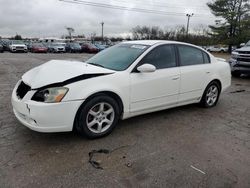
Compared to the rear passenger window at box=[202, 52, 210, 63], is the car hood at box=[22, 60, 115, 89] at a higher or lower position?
lower

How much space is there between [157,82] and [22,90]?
7.32 feet

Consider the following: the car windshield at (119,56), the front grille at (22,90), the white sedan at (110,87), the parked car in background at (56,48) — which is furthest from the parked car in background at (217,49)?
the front grille at (22,90)

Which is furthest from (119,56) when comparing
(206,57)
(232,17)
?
(232,17)

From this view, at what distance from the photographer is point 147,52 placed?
430 centimetres

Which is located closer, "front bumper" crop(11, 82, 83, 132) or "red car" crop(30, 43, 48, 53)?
"front bumper" crop(11, 82, 83, 132)

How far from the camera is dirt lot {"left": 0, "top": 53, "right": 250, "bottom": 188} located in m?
2.77

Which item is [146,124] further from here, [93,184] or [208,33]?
[208,33]

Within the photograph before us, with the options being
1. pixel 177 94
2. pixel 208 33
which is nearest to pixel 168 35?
pixel 208 33

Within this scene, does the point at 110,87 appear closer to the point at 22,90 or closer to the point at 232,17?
the point at 22,90

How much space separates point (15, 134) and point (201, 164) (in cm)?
283

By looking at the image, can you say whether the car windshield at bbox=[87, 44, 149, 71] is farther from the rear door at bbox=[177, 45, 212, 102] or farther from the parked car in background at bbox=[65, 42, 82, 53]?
the parked car in background at bbox=[65, 42, 82, 53]

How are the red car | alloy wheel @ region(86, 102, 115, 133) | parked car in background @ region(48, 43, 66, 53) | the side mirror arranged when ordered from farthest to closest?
parked car in background @ region(48, 43, 66, 53), the red car, the side mirror, alloy wheel @ region(86, 102, 115, 133)

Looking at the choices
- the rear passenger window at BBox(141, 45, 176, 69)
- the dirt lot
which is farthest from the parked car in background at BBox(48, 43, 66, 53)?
the rear passenger window at BBox(141, 45, 176, 69)

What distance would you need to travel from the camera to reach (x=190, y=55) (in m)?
5.12
